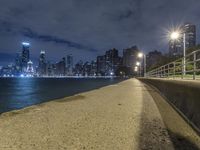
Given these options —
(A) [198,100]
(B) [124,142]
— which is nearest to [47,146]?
(B) [124,142]

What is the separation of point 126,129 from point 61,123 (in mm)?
1912

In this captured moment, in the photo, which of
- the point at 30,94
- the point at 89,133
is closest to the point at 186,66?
the point at 89,133

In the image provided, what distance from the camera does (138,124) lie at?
7395 millimetres

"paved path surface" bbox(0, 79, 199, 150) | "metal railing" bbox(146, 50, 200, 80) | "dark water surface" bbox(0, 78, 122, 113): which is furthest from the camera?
"dark water surface" bbox(0, 78, 122, 113)

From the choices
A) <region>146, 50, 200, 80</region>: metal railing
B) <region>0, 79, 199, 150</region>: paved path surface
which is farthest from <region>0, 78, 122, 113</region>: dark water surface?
<region>0, 79, 199, 150</region>: paved path surface

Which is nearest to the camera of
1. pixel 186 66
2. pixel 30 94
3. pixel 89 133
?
pixel 89 133

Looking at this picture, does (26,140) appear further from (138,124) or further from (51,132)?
(138,124)

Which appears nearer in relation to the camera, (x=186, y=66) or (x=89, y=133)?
(x=89, y=133)

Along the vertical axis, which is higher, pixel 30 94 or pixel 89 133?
pixel 89 133

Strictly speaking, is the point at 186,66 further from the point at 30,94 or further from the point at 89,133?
the point at 30,94

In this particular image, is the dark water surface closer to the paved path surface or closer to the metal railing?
the metal railing

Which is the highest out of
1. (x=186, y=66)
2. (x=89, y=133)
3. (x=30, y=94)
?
(x=186, y=66)

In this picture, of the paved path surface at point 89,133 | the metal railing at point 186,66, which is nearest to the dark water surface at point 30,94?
the metal railing at point 186,66

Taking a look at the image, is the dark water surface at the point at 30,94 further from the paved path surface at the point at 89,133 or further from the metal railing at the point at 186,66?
the paved path surface at the point at 89,133
